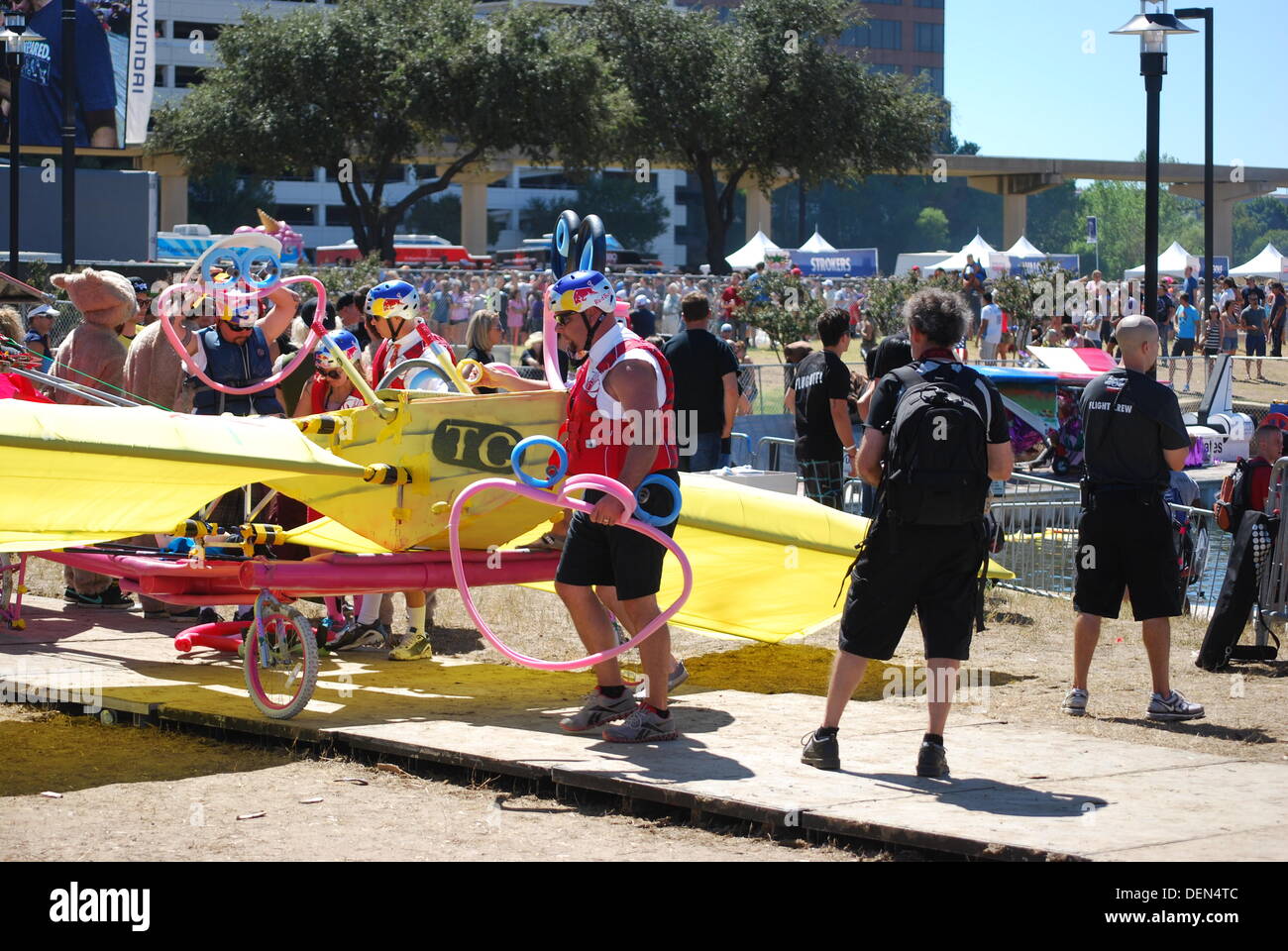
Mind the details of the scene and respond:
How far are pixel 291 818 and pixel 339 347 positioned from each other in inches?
115

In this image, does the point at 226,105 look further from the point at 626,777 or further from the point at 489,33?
the point at 626,777

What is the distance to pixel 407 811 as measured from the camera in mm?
5934

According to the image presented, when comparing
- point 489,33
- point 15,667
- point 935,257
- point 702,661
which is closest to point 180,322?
point 15,667

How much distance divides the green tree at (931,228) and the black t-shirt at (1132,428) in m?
137

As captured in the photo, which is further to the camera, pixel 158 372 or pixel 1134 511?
pixel 158 372

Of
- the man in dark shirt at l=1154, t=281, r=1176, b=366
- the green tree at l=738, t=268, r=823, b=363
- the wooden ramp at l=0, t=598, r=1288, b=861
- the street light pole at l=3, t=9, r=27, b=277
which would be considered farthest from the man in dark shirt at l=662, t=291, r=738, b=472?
the man in dark shirt at l=1154, t=281, r=1176, b=366

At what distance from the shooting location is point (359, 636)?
9031 millimetres

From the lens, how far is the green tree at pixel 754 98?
165ft

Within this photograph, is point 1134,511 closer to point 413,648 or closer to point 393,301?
point 413,648

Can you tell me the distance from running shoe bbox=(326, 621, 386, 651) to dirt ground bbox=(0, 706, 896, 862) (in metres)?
1.89

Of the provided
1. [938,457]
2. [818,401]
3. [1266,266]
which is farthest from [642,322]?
[1266,266]

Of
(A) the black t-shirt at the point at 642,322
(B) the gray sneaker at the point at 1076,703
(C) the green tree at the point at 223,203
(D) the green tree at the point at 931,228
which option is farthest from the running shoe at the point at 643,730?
(D) the green tree at the point at 931,228

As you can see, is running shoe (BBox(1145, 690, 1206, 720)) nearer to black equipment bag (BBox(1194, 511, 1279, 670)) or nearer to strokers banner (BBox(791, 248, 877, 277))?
black equipment bag (BBox(1194, 511, 1279, 670))

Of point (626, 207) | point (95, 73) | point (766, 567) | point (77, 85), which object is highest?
point (626, 207)
